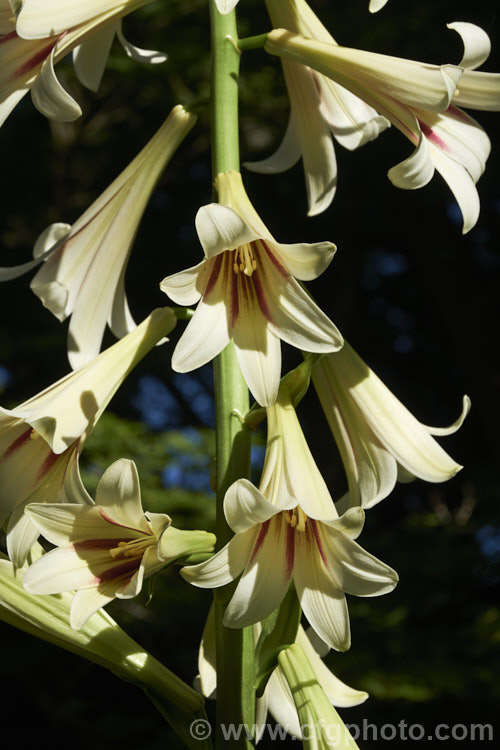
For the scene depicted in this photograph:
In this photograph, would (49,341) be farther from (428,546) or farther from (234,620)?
(234,620)

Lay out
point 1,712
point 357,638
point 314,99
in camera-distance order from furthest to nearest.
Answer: point 1,712 → point 357,638 → point 314,99

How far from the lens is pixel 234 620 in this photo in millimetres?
1199

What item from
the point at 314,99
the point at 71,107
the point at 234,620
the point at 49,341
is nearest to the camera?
the point at 234,620

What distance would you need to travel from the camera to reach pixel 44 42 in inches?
58.8

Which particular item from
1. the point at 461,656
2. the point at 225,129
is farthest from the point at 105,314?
the point at 461,656

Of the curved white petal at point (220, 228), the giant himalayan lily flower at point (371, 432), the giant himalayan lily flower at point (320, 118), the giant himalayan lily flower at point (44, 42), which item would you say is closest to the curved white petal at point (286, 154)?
the giant himalayan lily flower at point (320, 118)

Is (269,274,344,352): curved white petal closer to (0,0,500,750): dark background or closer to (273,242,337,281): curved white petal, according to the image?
(273,242,337,281): curved white petal

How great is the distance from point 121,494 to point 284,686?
0.66 m

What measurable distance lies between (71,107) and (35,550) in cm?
70

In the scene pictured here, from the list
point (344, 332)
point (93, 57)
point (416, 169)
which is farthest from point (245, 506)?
point (344, 332)

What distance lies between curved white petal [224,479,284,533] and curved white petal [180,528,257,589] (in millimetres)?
49

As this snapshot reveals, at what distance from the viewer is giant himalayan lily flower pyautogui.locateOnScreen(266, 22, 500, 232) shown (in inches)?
54.5

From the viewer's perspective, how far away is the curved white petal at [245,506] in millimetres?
1147

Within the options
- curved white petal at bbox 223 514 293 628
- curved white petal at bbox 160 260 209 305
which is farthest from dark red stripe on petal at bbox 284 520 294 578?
curved white petal at bbox 160 260 209 305
